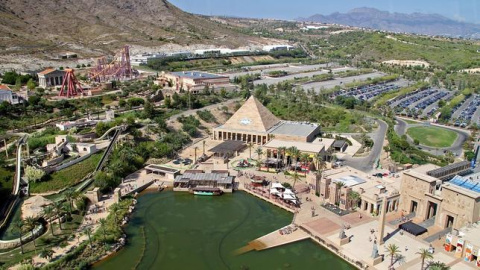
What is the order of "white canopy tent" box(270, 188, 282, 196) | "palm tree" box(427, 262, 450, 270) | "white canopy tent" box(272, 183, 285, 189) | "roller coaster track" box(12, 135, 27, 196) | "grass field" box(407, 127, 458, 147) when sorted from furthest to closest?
"grass field" box(407, 127, 458, 147) → "white canopy tent" box(272, 183, 285, 189) → "white canopy tent" box(270, 188, 282, 196) → "roller coaster track" box(12, 135, 27, 196) → "palm tree" box(427, 262, 450, 270)

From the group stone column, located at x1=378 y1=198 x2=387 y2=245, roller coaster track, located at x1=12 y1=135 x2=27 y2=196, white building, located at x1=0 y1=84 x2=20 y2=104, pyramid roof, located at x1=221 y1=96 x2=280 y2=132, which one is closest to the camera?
stone column, located at x1=378 y1=198 x2=387 y2=245

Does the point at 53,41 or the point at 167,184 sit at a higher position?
the point at 53,41

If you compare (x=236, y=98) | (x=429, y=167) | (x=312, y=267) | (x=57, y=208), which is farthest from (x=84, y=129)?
(x=429, y=167)

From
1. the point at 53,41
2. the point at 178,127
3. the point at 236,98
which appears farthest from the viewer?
the point at 53,41

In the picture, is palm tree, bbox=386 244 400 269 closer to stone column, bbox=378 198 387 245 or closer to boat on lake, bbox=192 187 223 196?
stone column, bbox=378 198 387 245

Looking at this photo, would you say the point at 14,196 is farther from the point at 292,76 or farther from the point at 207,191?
the point at 292,76

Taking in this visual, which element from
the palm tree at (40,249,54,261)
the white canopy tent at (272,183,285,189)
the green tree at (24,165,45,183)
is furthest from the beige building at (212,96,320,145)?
the palm tree at (40,249,54,261)

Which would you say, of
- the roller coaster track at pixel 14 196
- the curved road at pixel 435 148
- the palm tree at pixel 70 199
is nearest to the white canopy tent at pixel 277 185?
the palm tree at pixel 70 199

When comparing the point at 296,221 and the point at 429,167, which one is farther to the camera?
the point at 429,167

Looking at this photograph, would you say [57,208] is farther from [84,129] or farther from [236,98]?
[236,98]
